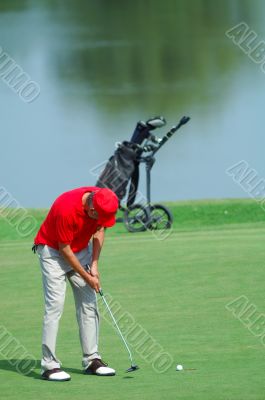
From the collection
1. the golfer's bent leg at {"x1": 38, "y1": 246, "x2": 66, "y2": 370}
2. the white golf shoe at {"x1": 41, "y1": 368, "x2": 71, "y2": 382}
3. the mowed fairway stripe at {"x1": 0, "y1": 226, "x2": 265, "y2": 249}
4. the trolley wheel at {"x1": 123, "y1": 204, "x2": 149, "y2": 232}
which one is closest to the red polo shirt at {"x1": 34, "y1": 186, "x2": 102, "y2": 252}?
the golfer's bent leg at {"x1": 38, "y1": 246, "x2": 66, "y2": 370}

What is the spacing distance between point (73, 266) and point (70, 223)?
31 cm

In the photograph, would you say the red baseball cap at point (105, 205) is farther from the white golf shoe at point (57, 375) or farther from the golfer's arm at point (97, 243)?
the white golf shoe at point (57, 375)

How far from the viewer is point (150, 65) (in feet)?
127

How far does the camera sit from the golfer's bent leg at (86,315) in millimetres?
8664

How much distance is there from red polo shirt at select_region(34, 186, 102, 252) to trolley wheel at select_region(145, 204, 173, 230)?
→ 917cm

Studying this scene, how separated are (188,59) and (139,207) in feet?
73.8

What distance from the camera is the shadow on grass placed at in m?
8.74

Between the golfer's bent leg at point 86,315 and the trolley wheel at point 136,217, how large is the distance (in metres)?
8.99

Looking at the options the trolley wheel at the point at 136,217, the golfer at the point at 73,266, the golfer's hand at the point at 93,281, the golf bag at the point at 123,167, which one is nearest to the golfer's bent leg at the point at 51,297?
the golfer at the point at 73,266

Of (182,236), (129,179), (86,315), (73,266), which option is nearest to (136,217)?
(129,179)

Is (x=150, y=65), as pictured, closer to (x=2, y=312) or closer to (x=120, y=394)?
(x=2, y=312)

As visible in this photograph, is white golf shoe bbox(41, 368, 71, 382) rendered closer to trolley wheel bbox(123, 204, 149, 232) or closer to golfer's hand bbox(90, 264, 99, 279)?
golfer's hand bbox(90, 264, 99, 279)

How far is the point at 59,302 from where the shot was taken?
28.3 feet

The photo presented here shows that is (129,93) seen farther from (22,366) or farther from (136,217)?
(22,366)
